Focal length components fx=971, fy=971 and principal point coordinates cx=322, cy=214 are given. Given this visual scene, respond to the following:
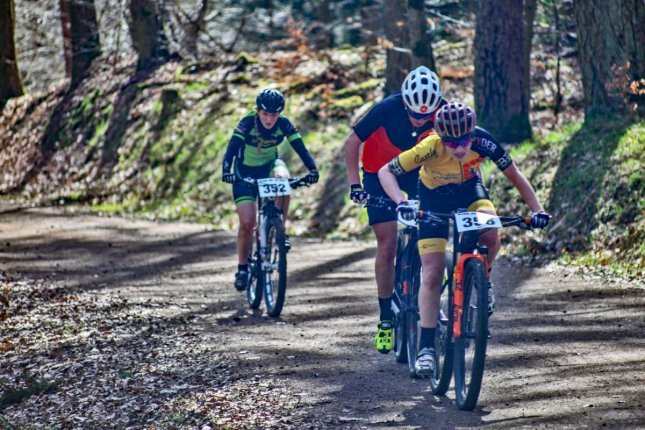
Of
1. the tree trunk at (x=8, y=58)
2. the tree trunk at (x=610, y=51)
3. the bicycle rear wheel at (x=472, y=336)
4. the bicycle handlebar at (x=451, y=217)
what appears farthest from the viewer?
the tree trunk at (x=8, y=58)

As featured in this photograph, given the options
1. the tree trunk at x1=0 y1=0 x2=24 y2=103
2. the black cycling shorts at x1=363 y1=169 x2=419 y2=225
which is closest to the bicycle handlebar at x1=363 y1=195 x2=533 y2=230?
the black cycling shorts at x1=363 y1=169 x2=419 y2=225

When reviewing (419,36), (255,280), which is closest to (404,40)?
(419,36)

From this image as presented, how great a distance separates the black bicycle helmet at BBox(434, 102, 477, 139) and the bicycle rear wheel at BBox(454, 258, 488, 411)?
87cm

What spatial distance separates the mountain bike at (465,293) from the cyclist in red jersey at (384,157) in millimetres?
1192

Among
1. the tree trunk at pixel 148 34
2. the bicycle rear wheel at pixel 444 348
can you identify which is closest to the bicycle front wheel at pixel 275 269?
the bicycle rear wheel at pixel 444 348

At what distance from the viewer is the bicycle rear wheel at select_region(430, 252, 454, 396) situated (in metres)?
6.66

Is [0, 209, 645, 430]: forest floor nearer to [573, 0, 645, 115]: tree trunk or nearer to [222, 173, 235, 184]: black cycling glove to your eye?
[222, 173, 235, 184]: black cycling glove

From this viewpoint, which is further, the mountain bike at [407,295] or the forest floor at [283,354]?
the mountain bike at [407,295]

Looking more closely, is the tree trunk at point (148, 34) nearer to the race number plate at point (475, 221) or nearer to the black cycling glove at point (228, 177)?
the black cycling glove at point (228, 177)

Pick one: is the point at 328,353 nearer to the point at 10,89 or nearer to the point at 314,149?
the point at 314,149

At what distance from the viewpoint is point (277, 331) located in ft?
32.3

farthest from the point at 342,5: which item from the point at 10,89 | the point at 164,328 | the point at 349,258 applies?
the point at 164,328

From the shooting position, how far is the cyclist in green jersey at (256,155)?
1043cm

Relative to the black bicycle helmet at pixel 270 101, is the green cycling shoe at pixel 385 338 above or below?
below
